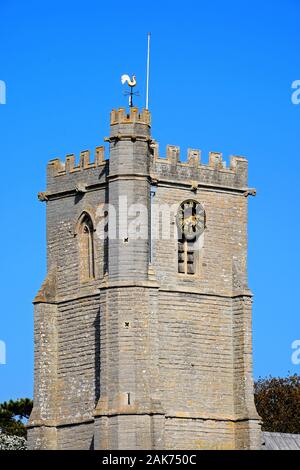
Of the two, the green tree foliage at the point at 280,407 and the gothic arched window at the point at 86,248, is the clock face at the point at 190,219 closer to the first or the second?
the gothic arched window at the point at 86,248

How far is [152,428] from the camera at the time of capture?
3752 inches

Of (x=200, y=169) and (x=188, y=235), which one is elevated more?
(x=200, y=169)

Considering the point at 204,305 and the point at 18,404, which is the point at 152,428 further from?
the point at 18,404

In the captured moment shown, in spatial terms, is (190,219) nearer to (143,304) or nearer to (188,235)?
→ (188,235)

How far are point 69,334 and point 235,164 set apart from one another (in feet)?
35.2

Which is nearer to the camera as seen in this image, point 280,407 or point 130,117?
point 130,117

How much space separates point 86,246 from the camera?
100500mm

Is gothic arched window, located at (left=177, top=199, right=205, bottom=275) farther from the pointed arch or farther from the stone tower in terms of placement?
the pointed arch

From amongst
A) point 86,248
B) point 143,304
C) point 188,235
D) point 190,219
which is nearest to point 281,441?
point 188,235

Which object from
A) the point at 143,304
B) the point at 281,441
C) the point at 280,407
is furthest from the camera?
the point at 280,407

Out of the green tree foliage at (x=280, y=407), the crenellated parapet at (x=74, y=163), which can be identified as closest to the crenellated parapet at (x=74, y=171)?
the crenellated parapet at (x=74, y=163)

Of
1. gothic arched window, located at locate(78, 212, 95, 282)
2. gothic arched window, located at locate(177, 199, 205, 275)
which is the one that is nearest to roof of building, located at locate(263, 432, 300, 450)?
gothic arched window, located at locate(177, 199, 205, 275)

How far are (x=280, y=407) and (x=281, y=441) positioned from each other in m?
21.8
